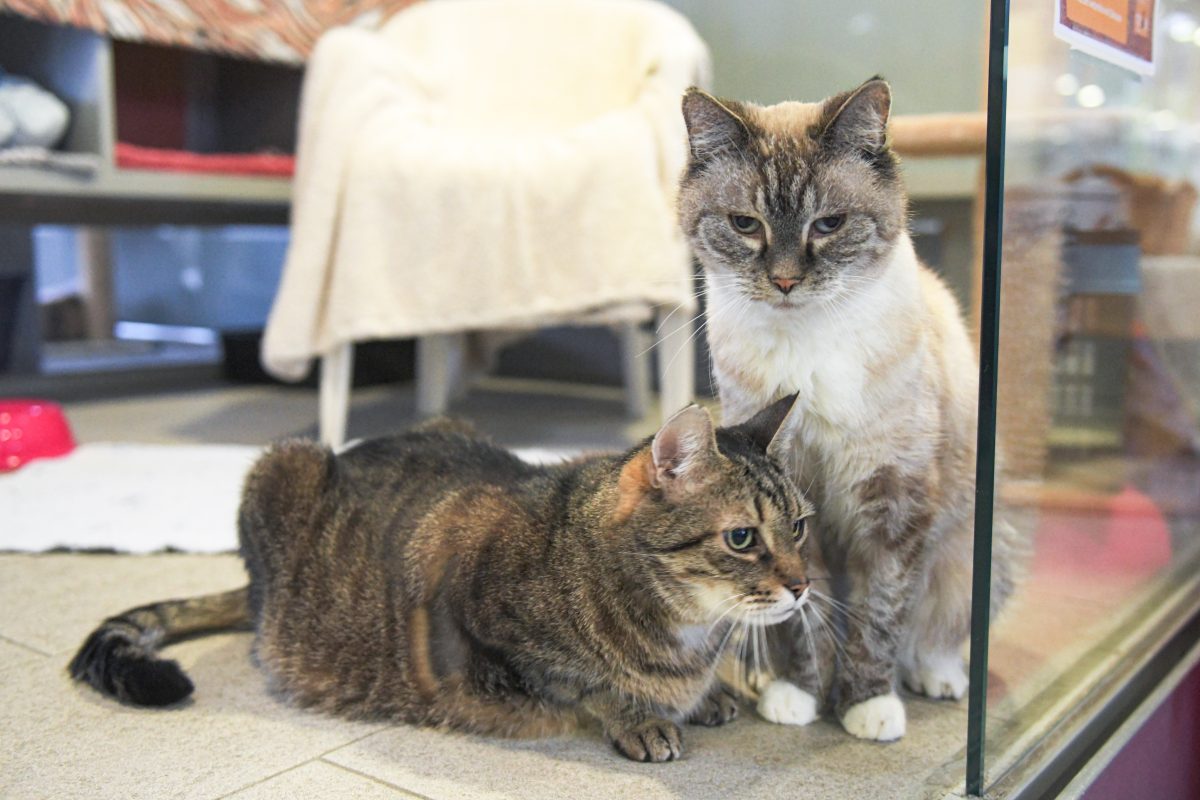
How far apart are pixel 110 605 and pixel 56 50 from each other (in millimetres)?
2070

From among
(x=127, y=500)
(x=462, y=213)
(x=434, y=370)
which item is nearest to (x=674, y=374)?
(x=462, y=213)

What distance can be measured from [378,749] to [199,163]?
2370 millimetres

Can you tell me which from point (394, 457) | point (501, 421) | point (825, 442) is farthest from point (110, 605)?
point (501, 421)

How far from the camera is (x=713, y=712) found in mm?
1315

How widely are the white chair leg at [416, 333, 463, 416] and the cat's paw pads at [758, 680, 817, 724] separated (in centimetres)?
200

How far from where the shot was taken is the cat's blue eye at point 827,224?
1.18 metres

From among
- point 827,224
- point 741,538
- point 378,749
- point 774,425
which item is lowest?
point 378,749

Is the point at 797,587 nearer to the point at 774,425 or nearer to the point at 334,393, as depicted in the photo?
the point at 774,425

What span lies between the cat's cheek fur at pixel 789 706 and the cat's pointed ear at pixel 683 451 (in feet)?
1.08

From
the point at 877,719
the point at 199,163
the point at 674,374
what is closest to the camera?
the point at 877,719

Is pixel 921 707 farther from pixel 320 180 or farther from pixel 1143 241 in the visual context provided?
pixel 320 180

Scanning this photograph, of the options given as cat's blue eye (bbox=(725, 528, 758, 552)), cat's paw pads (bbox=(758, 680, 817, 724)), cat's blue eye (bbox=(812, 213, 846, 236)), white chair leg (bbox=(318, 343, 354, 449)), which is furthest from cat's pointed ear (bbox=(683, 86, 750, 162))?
white chair leg (bbox=(318, 343, 354, 449))

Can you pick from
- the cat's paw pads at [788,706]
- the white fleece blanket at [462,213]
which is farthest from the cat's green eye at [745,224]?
the white fleece blanket at [462,213]

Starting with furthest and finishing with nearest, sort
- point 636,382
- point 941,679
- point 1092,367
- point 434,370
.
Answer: point 636,382 < point 434,370 < point 1092,367 < point 941,679
